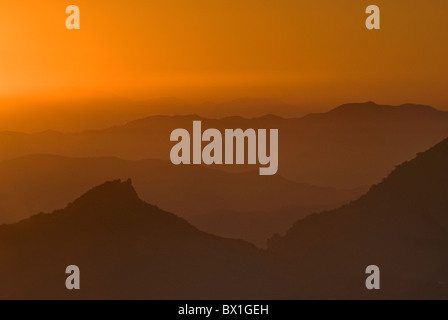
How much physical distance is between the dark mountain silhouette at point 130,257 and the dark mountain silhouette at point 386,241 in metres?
0.23

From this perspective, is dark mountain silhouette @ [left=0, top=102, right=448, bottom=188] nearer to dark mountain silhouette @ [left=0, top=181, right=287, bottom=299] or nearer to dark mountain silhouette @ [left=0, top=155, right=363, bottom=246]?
dark mountain silhouette @ [left=0, top=155, right=363, bottom=246]

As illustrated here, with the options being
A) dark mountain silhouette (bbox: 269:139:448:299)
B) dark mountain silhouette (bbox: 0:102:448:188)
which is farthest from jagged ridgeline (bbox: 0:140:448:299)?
dark mountain silhouette (bbox: 0:102:448:188)

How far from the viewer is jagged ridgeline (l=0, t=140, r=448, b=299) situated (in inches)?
135

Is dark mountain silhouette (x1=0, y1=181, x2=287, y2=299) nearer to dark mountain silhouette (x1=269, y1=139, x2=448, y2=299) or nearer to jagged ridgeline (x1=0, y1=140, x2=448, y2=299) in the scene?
jagged ridgeline (x1=0, y1=140, x2=448, y2=299)

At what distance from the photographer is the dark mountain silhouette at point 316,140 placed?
3436mm

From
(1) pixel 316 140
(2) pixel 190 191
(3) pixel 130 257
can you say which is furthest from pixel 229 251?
(1) pixel 316 140

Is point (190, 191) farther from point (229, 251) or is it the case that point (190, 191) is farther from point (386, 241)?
point (386, 241)

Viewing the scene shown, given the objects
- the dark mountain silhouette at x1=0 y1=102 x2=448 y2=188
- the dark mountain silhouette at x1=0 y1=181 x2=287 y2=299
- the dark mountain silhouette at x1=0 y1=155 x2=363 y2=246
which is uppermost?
the dark mountain silhouette at x1=0 y1=102 x2=448 y2=188

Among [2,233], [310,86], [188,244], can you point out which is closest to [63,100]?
[2,233]

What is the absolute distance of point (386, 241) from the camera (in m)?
3.45

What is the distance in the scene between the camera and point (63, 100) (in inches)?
137

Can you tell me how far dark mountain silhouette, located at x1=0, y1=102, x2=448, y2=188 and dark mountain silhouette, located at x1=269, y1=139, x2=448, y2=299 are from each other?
0.11 m

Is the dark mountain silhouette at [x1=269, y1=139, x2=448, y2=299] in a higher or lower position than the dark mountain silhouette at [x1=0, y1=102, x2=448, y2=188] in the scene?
lower
